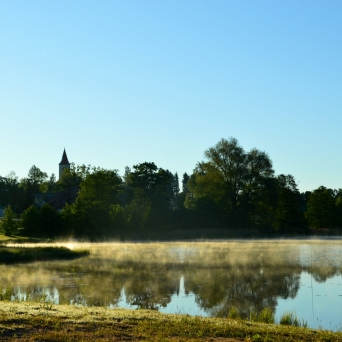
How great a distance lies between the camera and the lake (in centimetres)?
2194

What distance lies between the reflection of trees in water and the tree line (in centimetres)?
3336

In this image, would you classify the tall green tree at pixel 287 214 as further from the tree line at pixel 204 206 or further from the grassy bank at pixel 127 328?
the grassy bank at pixel 127 328

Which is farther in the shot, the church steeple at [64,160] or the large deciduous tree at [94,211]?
the church steeple at [64,160]

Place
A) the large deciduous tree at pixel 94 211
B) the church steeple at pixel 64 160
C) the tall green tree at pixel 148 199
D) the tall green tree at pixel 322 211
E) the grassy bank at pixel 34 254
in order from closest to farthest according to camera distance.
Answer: the grassy bank at pixel 34 254, the large deciduous tree at pixel 94 211, the tall green tree at pixel 148 199, the tall green tree at pixel 322 211, the church steeple at pixel 64 160

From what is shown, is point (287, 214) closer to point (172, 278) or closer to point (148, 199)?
point (148, 199)

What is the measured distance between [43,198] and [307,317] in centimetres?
14154

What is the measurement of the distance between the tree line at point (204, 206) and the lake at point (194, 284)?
34.9 meters

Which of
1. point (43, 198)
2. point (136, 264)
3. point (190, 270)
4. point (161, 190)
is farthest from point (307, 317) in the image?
point (43, 198)

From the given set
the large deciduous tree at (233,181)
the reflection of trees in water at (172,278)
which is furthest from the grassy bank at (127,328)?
the large deciduous tree at (233,181)

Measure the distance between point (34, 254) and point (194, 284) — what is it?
19336 mm

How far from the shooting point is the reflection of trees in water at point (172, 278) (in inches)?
926

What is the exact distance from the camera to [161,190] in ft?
320

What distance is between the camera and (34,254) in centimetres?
4338

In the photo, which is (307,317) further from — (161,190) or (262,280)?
(161,190)
